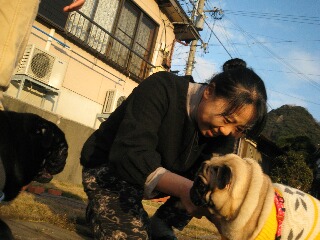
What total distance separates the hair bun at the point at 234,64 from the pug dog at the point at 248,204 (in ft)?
2.27

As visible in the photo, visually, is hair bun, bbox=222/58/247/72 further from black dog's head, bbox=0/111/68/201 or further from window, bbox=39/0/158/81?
window, bbox=39/0/158/81

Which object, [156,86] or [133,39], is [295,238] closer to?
[156,86]

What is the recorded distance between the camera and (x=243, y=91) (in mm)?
2164

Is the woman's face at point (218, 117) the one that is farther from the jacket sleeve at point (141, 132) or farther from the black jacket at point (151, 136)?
the jacket sleeve at point (141, 132)

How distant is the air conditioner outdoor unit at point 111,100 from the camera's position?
32.2 feet

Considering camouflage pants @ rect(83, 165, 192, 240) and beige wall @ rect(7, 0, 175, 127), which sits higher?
beige wall @ rect(7, 0, 175, 127)

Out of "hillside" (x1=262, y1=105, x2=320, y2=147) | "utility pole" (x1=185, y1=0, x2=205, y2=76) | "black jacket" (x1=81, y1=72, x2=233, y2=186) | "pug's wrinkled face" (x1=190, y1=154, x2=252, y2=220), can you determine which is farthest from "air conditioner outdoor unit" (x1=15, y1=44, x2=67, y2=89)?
"hillside" (x1=262, y1=105, x2=320, y2=147)

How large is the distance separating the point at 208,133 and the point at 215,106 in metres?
0.27

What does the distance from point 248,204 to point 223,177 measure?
21 cm

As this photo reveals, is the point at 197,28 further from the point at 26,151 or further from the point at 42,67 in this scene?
the point at 26,151

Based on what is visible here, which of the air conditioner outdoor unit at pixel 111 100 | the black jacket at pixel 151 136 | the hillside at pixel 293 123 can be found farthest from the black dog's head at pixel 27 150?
the hillside at pixel 293 123

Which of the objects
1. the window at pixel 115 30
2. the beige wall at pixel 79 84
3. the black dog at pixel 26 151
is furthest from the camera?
the window at pixel 115 30

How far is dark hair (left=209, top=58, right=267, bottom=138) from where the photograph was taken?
7.06 feet

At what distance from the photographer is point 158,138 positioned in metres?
2.38
